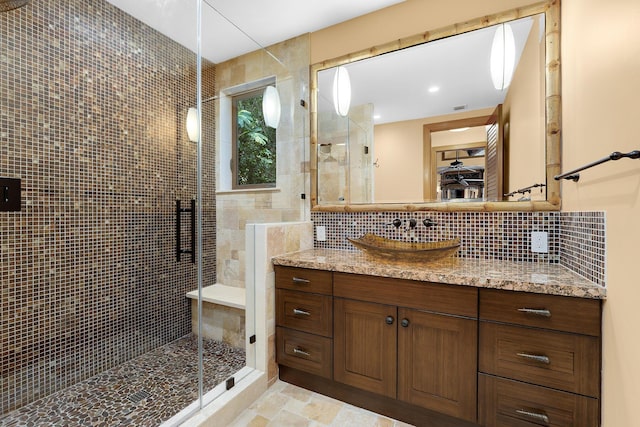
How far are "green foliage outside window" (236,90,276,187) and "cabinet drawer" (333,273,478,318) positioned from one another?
1212 mm

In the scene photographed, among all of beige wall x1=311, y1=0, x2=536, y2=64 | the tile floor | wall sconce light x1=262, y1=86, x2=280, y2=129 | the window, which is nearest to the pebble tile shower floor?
the tile floor

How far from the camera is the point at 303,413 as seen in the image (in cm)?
157

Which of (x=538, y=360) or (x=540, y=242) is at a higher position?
(x=540, y=242)

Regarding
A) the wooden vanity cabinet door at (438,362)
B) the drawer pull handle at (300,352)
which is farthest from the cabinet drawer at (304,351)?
the wooden vanity cabinet door at (438,362)

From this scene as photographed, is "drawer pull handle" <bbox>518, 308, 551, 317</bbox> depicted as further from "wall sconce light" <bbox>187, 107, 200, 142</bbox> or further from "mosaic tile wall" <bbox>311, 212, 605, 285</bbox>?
"wall sconce light" <bbox>187, 107, 200, 142</bbox>

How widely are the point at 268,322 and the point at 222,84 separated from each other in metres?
1.95

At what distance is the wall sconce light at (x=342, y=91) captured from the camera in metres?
2.22

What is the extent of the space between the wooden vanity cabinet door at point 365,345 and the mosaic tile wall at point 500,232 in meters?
0.67

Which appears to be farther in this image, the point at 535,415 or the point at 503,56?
the point at 503,56

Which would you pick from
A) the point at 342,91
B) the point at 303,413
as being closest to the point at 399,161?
the point at 342,91

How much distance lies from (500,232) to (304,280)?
1.26 meters

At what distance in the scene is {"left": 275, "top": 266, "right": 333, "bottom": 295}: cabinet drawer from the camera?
1640 millimetres

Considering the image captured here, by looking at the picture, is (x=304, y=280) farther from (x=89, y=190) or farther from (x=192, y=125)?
(x=89, y=190)

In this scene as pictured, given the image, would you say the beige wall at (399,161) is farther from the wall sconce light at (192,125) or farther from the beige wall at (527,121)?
the wall sconce light at (192,125)
